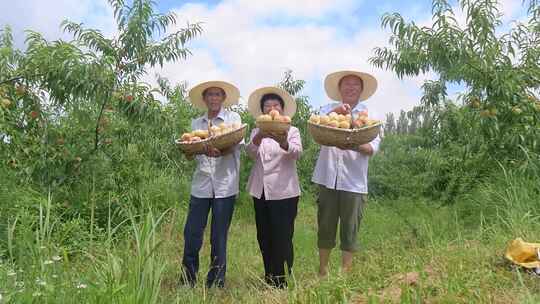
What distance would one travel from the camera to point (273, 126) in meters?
2.88

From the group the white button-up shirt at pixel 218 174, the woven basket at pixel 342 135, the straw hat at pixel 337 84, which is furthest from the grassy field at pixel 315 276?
the straw hat at pixel 337 84

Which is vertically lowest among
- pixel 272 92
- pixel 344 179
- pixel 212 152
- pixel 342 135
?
pixel 344 179

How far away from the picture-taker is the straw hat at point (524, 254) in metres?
2.56

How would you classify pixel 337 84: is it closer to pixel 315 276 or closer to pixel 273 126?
pixel 273 126

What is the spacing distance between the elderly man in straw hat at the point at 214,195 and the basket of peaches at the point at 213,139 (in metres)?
0.12

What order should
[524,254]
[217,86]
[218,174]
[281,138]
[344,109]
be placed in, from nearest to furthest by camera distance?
1. [524,254]
2. [281,138]
3. [344,109]
4. [218,174]
5. [217,86]

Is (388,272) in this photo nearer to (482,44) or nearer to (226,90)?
(226,90)

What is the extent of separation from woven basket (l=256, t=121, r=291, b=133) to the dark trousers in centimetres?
62

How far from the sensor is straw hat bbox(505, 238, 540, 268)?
256 centimetres

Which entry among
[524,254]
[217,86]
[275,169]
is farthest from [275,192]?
[524,254]

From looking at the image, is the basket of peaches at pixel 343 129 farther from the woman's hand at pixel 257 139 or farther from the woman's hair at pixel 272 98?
the woman's hair at pixel 272 98

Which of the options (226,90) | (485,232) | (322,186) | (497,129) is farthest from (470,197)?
(226,90)

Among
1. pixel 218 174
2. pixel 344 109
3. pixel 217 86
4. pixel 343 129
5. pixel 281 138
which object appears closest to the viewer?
pixel 343 129

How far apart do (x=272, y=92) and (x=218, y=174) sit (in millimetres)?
642
